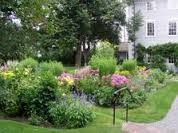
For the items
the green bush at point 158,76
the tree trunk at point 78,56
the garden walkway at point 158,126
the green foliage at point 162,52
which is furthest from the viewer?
the tree trunk at point 78,56

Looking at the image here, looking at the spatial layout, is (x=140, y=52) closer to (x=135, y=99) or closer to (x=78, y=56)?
(x=78, y=56)

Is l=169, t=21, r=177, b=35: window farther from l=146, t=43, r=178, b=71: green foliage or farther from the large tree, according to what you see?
the large tree

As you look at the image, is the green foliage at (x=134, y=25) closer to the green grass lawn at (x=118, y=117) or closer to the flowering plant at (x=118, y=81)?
the green grass lawn at (x=118, y=117)

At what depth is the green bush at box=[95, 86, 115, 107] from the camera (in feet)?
63.4

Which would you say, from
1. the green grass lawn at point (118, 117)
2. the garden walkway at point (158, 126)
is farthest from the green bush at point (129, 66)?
the garden walkway at point (158, 126)

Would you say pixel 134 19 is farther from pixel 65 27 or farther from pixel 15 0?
pixel 15 0

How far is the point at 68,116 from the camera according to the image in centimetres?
1393

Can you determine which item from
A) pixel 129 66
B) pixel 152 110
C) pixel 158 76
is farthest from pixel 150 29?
pixel 152 110

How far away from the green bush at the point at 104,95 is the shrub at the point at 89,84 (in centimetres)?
31

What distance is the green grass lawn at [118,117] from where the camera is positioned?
12.6 metres

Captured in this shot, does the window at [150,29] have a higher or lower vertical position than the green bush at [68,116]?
higher

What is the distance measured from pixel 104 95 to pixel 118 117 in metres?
2.94

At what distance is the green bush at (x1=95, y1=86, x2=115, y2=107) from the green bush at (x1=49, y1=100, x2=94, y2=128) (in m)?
4.96

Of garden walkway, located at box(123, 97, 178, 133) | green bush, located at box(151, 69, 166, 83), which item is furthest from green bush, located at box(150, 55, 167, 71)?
garden walkway, located at box(123, 97, 178, 133)
